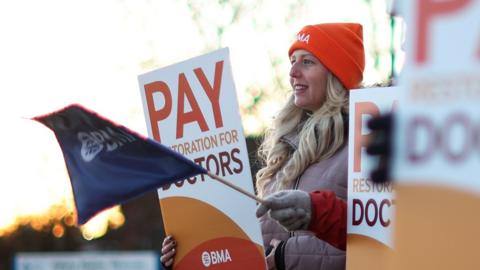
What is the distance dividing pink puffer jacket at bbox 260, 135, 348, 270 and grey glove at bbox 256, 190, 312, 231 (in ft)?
1.06

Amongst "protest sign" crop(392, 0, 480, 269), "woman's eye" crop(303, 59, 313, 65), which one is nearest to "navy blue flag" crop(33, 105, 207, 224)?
"woman's eye" crop(303, 59, 313, 65)

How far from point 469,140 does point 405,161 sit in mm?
128

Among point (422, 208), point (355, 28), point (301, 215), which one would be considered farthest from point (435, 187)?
point (355, 28)

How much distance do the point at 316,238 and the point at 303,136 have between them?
42cm

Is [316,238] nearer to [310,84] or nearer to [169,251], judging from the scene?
[310,84]

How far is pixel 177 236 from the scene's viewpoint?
518cm

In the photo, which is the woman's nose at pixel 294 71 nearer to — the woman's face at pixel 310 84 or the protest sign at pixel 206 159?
the woman's face at pixel 310 84

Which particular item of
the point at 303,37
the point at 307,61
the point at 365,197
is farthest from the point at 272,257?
the point at 303,37

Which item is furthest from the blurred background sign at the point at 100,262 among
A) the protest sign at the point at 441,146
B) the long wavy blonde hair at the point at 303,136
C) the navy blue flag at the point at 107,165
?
the protest sign at the point at 441,146

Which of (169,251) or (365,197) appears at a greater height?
(365,197)

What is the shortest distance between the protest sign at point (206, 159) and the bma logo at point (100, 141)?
70cm

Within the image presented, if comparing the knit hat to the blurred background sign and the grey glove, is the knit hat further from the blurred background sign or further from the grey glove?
the blurred background sign

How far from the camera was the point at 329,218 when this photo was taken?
4.48 meters

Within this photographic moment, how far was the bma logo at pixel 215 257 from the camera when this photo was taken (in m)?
5.01
